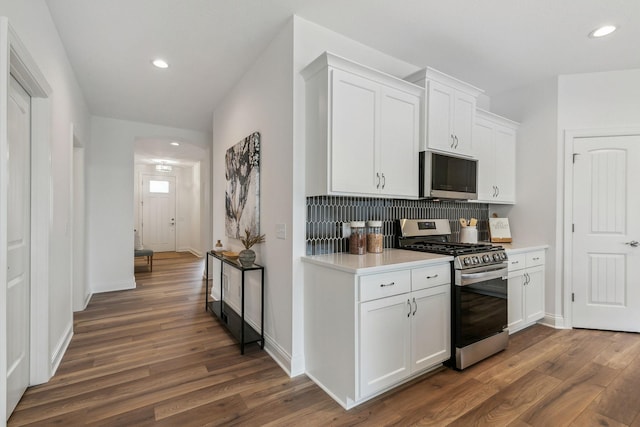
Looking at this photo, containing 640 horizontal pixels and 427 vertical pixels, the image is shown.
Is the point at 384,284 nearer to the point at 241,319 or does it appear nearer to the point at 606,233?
the point at 241,319

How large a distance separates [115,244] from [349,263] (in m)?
4.38

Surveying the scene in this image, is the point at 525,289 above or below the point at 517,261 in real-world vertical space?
below

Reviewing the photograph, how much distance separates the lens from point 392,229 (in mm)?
2945

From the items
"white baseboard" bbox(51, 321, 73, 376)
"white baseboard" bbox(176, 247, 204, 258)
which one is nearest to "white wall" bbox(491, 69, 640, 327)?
"white baseboard" bbox(51, 321, 73, 376)

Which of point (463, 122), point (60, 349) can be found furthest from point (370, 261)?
point (60, 349)

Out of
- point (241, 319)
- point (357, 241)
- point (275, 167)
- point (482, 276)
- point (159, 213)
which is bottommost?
point (241, 319)

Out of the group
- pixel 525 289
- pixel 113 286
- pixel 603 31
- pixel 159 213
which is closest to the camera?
pixel 603 31

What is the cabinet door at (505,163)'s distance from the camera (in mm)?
3512

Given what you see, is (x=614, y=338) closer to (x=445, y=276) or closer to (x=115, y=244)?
(x=445, y=276)

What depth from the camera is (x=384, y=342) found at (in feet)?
6.43

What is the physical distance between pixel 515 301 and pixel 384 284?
185cm

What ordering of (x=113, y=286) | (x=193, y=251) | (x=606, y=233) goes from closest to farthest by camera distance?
(x=606, y=233) → (x=113, y=286) → (x=193, y=251)

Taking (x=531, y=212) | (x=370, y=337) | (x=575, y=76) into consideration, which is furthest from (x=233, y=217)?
(x=575, y=76)

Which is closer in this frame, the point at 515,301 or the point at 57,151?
the point at 57,151
